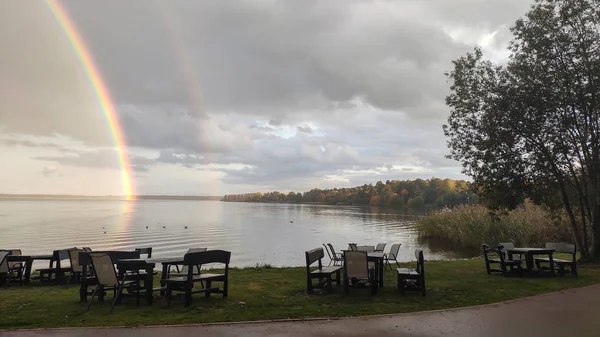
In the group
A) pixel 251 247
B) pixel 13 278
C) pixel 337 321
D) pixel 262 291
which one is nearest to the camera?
pixel 337 321

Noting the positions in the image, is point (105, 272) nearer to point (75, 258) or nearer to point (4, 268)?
point (75, 258)

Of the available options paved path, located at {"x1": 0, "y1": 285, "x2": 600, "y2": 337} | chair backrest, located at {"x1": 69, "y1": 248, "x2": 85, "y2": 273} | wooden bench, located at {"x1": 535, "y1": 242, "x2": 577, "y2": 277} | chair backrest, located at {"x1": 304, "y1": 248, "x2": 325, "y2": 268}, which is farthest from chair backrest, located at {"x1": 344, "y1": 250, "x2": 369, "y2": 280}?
wooden bench, located at {"x1": 535, "y1": 242, "x2": 577, "y2": 277}

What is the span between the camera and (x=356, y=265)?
816cm

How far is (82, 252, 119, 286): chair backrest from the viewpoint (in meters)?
7.45

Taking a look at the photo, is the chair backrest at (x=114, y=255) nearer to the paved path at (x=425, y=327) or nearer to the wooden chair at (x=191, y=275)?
the wooden chair at (x=191, y=275)

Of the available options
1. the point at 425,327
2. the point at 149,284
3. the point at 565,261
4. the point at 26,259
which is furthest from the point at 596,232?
the point at 26,259

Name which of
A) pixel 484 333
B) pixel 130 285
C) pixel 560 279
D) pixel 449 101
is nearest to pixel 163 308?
pixel 130 285

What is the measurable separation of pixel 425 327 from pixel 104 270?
18.0 feet

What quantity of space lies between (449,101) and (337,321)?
11277mm

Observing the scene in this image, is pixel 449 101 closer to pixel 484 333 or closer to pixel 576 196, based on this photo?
pixel 576 196

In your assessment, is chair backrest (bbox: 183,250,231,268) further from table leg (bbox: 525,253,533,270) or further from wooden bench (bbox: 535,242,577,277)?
wooden bench (bbox: 535,242,577,277)

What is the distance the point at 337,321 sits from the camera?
6.28 m

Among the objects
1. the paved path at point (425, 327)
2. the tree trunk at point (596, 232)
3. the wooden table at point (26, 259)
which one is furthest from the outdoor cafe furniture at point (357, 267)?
the tree trunk at point (596, 232)

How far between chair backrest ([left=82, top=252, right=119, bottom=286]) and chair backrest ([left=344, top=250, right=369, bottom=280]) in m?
4.23
